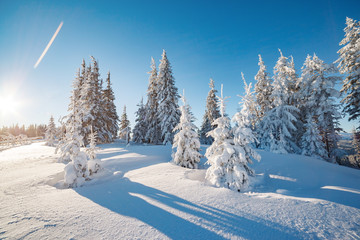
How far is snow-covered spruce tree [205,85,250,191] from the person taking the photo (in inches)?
225

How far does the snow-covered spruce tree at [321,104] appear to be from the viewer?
57.5ft

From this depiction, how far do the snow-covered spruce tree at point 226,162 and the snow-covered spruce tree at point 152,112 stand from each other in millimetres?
16623

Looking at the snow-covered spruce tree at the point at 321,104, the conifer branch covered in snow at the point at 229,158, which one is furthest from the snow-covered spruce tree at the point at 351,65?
the conifer branch covered in snow at the point at 229,158

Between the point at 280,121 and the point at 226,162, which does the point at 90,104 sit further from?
the point at 280,121

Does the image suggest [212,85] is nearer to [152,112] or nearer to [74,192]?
[152,112]

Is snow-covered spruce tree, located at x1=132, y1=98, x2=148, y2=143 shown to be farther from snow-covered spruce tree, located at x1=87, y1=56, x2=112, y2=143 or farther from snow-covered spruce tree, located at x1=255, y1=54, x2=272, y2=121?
snow-covered spruce tree, located at x1=255, y1=54, x2=272, y2=121

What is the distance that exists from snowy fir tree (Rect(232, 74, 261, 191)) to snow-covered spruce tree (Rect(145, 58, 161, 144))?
16.9 meters

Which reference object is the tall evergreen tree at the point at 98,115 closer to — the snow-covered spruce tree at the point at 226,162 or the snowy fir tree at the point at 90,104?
the snowy fir tree at the point at 90,104

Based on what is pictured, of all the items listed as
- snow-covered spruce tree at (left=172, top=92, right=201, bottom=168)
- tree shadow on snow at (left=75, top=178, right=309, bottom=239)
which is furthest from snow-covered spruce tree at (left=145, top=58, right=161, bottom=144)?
tree shadow on snow at (left=75, top=178, right=309, bottom=239)

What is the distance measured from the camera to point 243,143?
6.18 meters

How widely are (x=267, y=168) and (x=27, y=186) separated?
11839 mm

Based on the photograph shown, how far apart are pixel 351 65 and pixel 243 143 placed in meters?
19.6

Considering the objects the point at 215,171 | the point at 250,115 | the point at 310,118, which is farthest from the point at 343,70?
the point at 215,171

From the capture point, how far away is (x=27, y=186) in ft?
19.6
